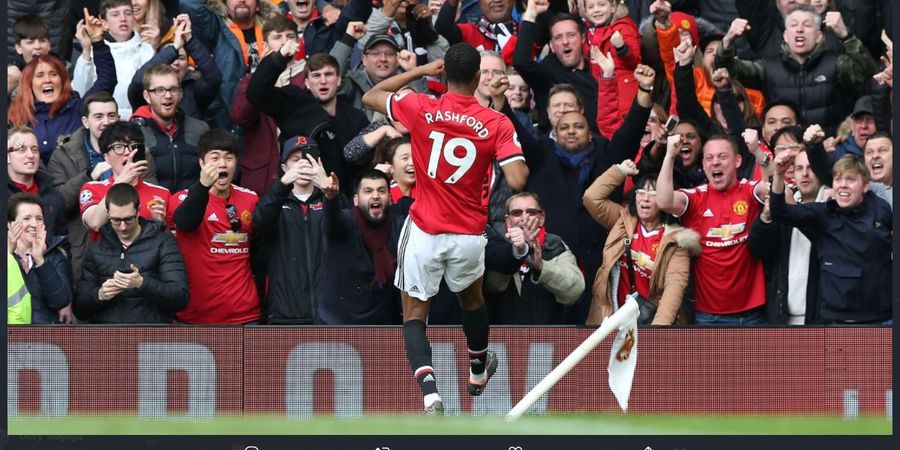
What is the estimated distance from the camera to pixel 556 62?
1652 centimetres

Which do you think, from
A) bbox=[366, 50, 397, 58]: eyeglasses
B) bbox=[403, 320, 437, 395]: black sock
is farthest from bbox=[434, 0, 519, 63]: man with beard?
bbox=[403, 320, 437, 395]: black sock

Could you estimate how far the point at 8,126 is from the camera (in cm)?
1557

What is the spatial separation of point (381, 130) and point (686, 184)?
9.26ft

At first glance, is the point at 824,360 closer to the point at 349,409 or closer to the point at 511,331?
the point at 511,331

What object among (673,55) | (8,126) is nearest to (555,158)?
(673,55)

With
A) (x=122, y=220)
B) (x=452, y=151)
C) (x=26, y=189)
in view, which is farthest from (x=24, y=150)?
(x=452, y=151)

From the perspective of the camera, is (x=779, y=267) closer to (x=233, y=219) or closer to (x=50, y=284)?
(x=233, y=219)

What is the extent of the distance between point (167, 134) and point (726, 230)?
5129 mm

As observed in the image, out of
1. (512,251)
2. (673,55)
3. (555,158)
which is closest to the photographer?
(512,251)

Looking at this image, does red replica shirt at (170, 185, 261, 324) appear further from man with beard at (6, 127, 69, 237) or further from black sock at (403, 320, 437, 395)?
black sock at (403, 320, 437, 395)

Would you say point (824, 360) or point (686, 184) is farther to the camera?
point (686, 184)
